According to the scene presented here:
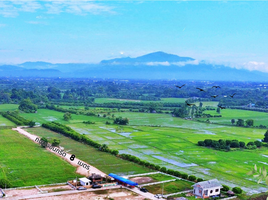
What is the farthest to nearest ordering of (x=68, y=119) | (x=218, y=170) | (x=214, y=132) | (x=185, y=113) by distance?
(x=185, y=113), (x=68, y=119), (x=214, y=132), (x=218, y=170)

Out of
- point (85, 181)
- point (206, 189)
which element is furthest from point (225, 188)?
point (85, 181)

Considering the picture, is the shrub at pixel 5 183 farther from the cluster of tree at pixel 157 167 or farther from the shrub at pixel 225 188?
the shrub at pixel 225 188

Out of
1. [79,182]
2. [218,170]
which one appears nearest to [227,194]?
[218,170]

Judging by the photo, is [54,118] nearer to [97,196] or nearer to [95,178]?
[95,178]

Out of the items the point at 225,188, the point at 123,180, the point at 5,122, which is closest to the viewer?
the point at 225,188

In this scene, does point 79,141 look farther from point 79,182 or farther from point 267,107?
point 267,107
